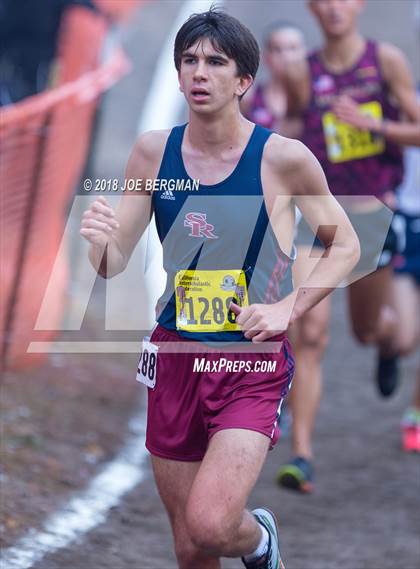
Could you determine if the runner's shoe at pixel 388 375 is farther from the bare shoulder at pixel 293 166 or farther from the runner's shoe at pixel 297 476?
the bare shoulder at pixel 293 166

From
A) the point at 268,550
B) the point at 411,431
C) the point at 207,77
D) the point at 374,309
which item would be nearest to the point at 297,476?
the point at 411,431

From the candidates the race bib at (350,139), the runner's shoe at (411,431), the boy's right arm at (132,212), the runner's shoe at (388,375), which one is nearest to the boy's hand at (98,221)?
the boy's right arm at (132,212)

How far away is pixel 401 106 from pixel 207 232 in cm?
306

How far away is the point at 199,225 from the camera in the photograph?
16.2 feet

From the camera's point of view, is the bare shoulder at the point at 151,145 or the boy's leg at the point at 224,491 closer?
the boy's leg at the point at 224,491

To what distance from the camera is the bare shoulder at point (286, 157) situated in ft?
16.2

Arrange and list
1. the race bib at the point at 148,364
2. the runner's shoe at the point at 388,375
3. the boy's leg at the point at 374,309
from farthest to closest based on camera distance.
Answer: the runner's shoe at the point at 388,375 < the boy's leg at the point at 374,309 < the race bib at the point at 148,364

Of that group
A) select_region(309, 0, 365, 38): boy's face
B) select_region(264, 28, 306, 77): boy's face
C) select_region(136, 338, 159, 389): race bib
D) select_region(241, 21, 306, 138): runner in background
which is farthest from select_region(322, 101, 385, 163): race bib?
select_region(136, 338, 159, 389): race bib

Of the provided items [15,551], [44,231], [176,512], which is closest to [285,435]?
[44,231]

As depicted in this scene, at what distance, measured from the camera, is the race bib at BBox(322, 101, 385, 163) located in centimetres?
770

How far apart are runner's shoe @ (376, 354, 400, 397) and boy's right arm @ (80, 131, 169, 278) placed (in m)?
3.98

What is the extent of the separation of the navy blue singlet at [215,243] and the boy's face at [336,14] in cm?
292

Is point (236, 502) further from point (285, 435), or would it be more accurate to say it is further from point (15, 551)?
point (285, 435)

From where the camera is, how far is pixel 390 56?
25.4 ft
